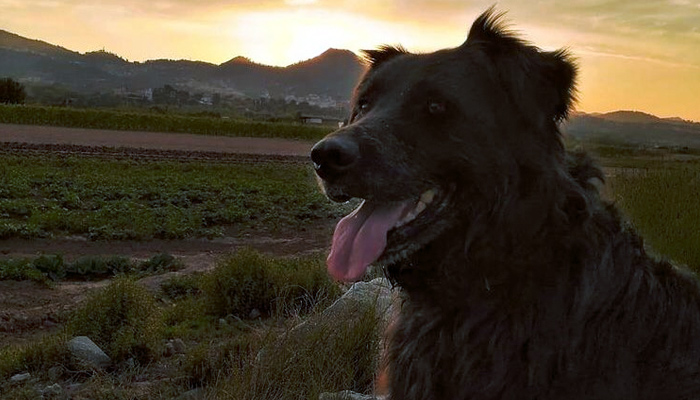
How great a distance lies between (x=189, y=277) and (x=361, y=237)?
9817 millimetres

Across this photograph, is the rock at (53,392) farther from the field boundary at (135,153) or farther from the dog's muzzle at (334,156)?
the field boundary at (135,153)

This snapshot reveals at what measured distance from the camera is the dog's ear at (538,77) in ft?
10.1

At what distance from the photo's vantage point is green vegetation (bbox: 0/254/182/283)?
12188mm

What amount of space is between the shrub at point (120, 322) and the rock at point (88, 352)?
0.47 ft

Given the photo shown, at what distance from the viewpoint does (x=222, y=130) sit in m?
62.6

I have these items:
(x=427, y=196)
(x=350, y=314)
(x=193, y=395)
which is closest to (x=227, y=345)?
(x=193, y=395)

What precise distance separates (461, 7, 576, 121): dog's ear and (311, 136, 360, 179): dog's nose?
27.0 inches

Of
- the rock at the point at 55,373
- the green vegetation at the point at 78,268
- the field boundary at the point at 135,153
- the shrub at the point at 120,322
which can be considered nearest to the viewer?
the rock at the point at 55,373

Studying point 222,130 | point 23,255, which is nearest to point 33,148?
point 23,255

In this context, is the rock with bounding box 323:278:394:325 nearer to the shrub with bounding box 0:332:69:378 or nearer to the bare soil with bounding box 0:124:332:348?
the shrub with bounding box 0:332:69:378

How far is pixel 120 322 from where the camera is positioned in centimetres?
818

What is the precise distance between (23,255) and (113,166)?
15.8 metres

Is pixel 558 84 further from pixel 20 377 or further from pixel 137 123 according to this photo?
pixel 137 123

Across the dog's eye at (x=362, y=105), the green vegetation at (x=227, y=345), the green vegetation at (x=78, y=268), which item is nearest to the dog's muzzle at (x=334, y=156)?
the dog's eye at (x=362, y=105)
